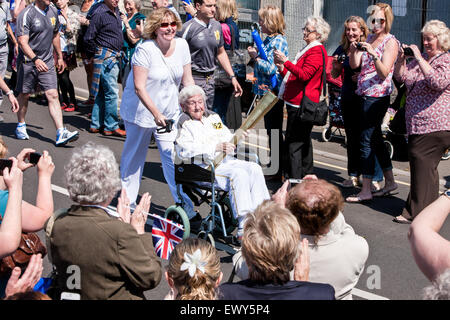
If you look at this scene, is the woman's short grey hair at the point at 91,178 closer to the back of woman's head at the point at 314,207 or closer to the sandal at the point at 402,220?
the back of woman's head at the point at 314,207

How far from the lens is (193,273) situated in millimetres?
3273

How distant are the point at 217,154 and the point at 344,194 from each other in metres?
2.37

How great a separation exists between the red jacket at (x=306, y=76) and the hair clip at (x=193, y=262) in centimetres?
445

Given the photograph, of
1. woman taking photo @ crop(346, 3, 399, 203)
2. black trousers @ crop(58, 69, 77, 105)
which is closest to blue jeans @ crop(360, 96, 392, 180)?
woman taking photo @ crop(346, 3, 399, 203)

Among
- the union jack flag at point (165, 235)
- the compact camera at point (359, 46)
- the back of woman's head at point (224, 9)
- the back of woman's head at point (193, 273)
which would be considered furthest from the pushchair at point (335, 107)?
the back of woman's head at point (193, 273)

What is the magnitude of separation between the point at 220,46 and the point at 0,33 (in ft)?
11.4

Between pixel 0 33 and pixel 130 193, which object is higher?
pixel 0 33

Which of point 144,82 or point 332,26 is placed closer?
point 144,82

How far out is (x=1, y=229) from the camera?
3447mm

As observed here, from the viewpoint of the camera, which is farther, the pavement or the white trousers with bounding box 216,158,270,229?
the white trousers with bounding box 216,158,270,229

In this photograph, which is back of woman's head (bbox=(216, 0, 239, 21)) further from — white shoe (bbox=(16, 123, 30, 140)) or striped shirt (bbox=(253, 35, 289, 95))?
white shoe (bbox=(16, 123, 30, 140))

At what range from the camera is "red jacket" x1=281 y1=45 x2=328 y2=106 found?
→ 748 cm
